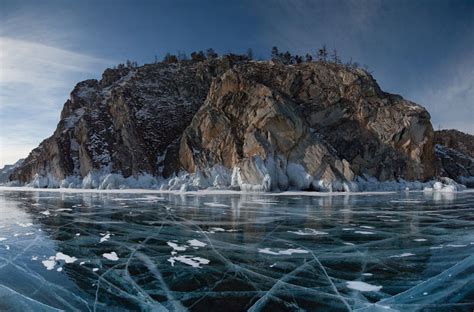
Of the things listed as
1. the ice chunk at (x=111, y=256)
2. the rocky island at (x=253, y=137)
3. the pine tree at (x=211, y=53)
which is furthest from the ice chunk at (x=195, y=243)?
the pine tree at (x=211, y=53)

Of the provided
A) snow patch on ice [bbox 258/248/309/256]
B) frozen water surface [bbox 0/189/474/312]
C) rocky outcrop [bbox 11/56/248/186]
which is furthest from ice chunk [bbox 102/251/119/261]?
rocky outcrop [bbox 11/56/248/186]

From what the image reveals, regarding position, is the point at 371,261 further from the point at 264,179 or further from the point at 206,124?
the point at 206,124

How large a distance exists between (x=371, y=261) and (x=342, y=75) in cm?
4691

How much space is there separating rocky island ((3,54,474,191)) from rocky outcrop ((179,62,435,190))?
13 centimetres

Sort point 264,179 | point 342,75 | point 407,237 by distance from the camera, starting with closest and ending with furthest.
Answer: point 407,237 < point 264,179 < point 342,75

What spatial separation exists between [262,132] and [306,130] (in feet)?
18.1

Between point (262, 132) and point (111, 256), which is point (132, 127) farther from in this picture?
point (111, 256)

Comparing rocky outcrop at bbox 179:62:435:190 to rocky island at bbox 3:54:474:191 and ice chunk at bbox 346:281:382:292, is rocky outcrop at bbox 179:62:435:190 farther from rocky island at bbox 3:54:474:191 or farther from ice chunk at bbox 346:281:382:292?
ice chunk at bbox 346:281:382:292

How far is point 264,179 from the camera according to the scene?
36.6 meters

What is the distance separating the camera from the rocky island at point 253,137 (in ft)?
130

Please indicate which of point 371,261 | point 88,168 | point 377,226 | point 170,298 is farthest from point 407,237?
point 88,168

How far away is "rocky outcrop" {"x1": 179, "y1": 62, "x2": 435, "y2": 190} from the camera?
A: 3906cm

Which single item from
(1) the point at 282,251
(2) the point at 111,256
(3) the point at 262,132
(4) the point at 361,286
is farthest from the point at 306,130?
(4) the point at 361,286

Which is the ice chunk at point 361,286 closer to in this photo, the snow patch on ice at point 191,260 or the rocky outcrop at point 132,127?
the snow patch on ice at point 191,260
